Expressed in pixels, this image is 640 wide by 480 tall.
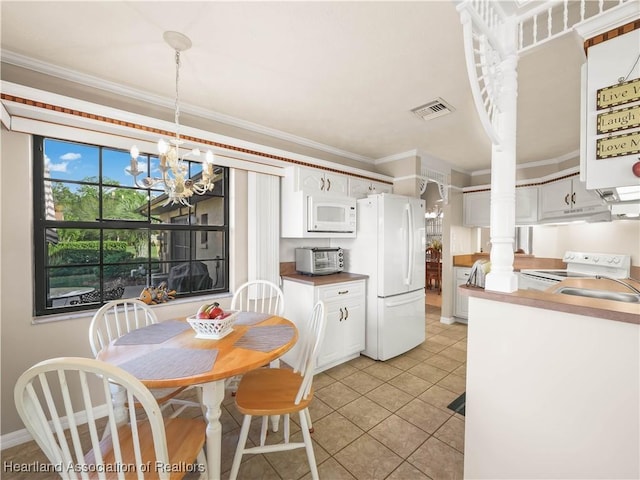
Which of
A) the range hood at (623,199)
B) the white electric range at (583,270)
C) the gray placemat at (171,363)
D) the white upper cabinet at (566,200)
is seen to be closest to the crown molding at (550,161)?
the white upper cabinet at (566,200)

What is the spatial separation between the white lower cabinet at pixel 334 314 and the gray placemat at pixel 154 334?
4.03 feet

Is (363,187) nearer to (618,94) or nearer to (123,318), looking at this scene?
(618,94)

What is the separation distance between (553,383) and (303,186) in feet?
7.95

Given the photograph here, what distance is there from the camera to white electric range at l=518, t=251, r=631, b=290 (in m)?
2.77

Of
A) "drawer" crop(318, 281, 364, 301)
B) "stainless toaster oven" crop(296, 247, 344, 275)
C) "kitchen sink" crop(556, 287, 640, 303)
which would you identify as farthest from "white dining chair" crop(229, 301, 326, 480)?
"kitchen sink" crop(556, 287, 640, 303)

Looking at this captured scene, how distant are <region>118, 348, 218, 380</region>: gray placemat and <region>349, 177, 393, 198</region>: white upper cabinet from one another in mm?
2456

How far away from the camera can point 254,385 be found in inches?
65.7

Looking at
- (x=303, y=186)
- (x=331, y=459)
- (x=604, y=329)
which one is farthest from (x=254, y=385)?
(x=303, y=186)

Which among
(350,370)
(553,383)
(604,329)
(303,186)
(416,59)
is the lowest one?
(350,370)

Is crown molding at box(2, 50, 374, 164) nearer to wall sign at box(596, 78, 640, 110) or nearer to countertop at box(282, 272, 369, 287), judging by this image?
countertop at box(282, 272, 369, 287)

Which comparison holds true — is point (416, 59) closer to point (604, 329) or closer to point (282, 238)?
point (604, 329)

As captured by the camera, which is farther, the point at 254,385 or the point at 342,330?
the point at 342,330

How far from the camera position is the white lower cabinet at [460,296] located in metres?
4.22

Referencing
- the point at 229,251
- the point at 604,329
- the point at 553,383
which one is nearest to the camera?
the point at 604,329
